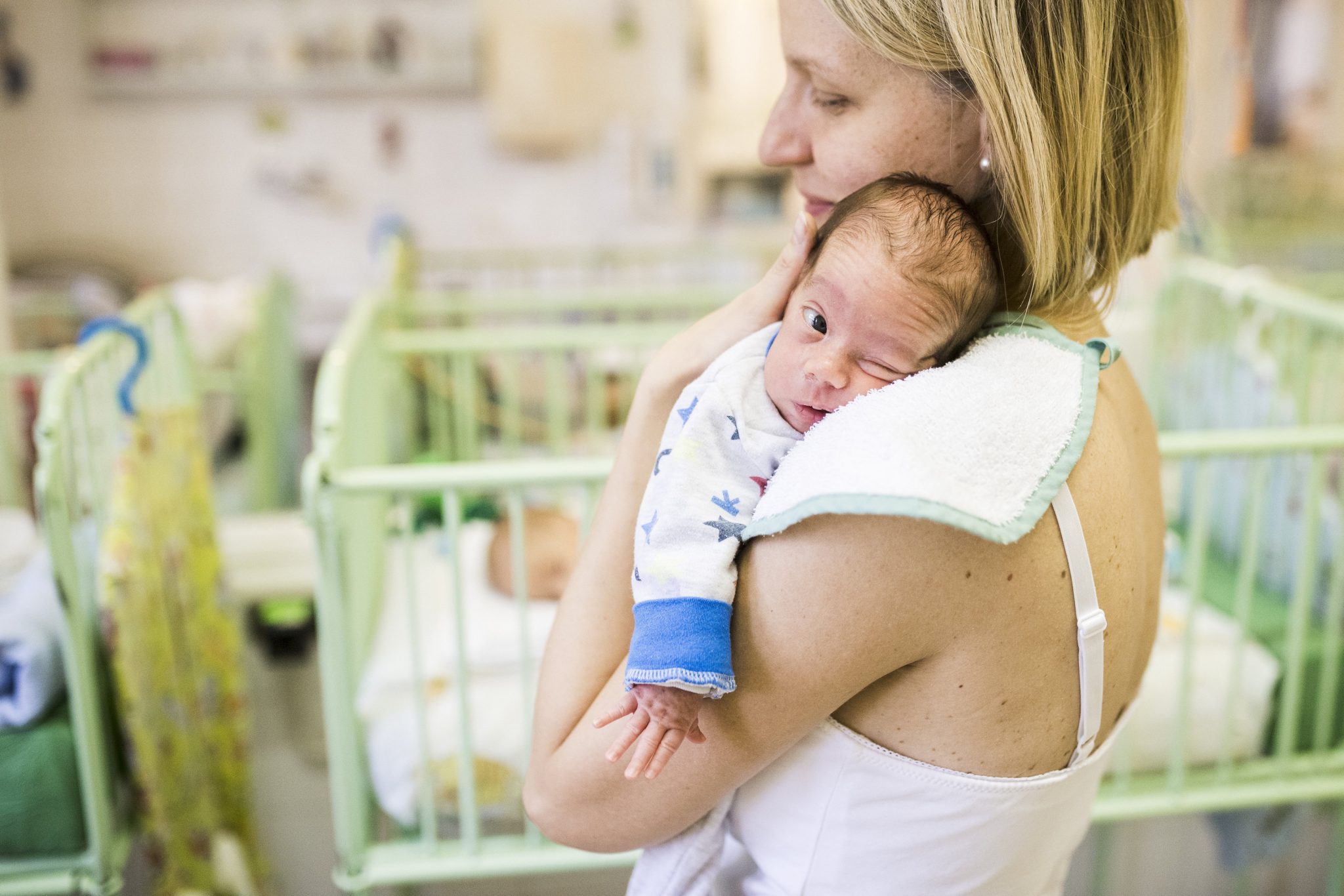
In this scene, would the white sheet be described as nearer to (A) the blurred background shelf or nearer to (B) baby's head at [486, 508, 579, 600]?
(B) baby's head at [486, 508, 579, 600]

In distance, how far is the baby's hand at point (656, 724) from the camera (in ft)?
1.99

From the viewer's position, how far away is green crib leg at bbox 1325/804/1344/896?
1835 millimetres

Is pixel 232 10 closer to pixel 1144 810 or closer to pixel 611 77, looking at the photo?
pixel 611 77

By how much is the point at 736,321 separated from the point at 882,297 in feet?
0.34

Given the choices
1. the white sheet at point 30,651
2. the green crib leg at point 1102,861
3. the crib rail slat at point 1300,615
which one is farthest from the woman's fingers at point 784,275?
the green crib leg at point 1102,861

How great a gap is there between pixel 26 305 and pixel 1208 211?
397 cm

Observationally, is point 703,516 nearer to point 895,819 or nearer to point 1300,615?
point 895,819

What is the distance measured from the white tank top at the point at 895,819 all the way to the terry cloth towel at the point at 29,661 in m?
1.17

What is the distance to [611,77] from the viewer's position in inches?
175

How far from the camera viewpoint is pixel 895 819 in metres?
0.65

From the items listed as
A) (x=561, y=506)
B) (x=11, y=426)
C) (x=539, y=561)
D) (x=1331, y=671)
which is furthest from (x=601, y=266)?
(x=1331, y=671)

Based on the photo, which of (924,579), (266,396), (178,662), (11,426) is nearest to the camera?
(924,579)

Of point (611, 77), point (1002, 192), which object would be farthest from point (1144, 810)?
point (611, 77)

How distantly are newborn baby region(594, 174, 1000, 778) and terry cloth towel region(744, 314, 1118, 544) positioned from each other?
0.03 metres
